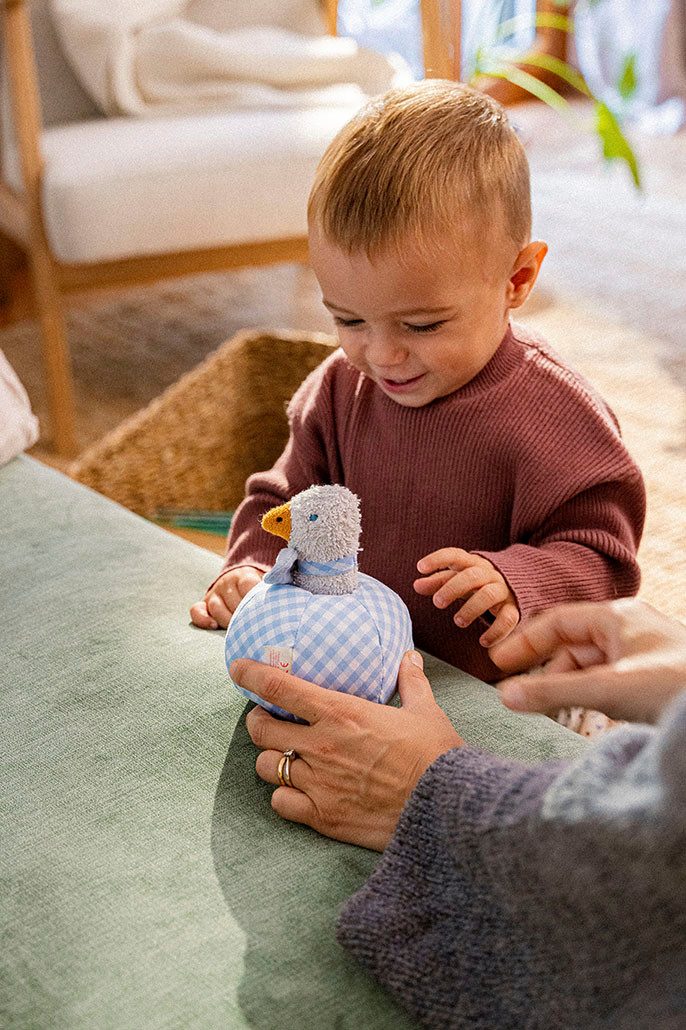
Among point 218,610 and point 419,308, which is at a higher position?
point 419,308

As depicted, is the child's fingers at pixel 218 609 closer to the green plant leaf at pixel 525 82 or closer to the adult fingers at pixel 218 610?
the adult fingers at pixel 218 610

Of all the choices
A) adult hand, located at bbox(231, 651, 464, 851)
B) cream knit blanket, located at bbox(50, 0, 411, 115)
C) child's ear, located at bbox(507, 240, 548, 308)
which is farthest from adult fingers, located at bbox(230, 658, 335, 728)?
cream knit blanket, located at bbox(50, 0, 411, 115)

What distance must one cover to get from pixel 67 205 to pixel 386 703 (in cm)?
137

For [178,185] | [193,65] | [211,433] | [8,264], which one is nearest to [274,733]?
[211,433]

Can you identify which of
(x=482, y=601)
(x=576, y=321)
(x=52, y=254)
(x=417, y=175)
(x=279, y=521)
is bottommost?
(x=576, y=321)

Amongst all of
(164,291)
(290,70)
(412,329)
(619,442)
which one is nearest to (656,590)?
(619,442)

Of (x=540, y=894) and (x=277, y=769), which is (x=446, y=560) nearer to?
(x=277, y=769)

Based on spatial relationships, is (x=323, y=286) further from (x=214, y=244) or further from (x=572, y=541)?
(x=214, y=244)

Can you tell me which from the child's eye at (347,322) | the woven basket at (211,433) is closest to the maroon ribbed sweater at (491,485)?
the child's eye at (347,322)

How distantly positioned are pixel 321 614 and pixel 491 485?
1.01ft

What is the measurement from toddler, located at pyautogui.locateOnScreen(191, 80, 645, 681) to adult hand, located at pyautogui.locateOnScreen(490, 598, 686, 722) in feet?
0.70

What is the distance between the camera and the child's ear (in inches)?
43.8

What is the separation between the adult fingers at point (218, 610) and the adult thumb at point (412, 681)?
184 mm

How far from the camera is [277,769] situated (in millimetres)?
877
